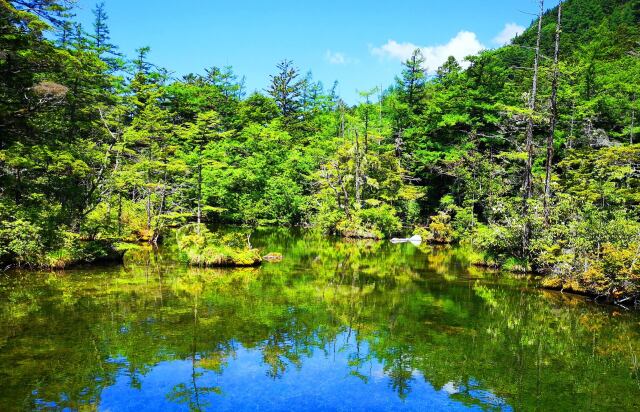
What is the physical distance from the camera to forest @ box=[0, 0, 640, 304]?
56.3 ft

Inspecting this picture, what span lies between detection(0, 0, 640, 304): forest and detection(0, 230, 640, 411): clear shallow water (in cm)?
316

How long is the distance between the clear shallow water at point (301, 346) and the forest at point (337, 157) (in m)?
3.16

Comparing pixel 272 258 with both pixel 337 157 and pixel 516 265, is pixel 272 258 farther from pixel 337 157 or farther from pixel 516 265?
pixel 337 157

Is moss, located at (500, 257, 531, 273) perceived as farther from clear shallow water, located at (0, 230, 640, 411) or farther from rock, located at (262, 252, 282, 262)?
rock, located at (262, 252, 282, 262)

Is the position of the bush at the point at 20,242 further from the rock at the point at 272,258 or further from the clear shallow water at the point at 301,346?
the rock at the point at 272,258

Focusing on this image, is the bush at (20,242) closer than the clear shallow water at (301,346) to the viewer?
No

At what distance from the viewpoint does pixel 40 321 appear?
11.1 m

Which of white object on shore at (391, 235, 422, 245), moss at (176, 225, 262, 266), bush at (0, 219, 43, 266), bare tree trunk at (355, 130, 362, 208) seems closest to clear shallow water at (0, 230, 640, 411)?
bush at (0, 219, 43, 266)

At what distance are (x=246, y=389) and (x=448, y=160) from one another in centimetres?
3742

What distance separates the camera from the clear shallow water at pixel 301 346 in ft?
25.5

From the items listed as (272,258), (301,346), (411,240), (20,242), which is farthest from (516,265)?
(20,242)

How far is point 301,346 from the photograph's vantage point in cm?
1033

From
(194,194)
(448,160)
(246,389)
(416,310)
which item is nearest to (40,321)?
(246,389)

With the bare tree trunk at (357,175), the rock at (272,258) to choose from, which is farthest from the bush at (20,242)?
the bare tree trunk at (357,175)
